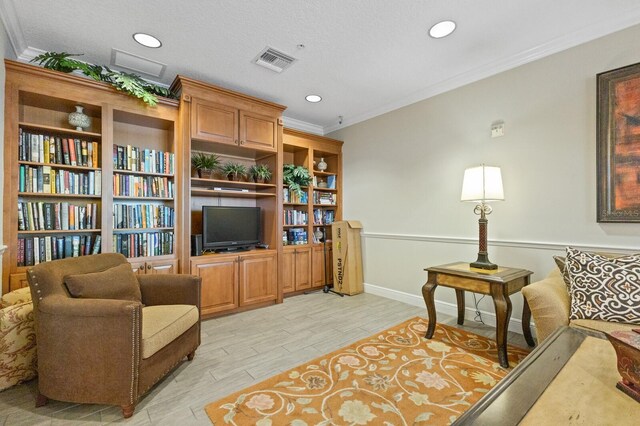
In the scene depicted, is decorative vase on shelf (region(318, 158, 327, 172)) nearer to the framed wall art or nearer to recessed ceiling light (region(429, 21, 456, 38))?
recessed ceiling light (region(429, 21, 456, 38))

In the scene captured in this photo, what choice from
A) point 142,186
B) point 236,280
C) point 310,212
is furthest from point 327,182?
point 142,186

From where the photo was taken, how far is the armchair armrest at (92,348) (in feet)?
5.28

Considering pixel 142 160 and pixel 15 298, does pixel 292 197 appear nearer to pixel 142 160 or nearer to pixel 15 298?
pixel 142 160

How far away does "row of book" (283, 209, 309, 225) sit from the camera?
4.26 m

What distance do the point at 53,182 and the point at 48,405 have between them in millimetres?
1818

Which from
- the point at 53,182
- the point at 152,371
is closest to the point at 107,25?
the point at 53,182

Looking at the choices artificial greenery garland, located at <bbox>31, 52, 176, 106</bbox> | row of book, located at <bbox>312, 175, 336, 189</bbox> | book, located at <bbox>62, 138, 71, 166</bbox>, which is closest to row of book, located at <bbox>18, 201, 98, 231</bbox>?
book, located at <bbox>62, 138, 71, 166</bbox>

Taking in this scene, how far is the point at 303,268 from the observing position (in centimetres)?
422

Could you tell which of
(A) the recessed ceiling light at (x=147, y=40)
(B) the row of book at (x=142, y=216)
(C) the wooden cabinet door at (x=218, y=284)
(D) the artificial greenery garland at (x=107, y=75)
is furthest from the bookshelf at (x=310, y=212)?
(A) the recessed ceiling light at (x=147, y=40)

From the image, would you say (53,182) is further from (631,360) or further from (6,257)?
(631,360)

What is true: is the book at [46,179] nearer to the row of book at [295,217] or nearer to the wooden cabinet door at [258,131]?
the wooden cabinet door at [258,131]

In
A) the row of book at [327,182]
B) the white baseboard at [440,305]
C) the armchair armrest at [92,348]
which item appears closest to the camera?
the armchair armrest at [92,348]

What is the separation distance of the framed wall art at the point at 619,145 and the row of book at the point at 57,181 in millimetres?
4360

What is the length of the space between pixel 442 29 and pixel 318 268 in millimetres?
3259
